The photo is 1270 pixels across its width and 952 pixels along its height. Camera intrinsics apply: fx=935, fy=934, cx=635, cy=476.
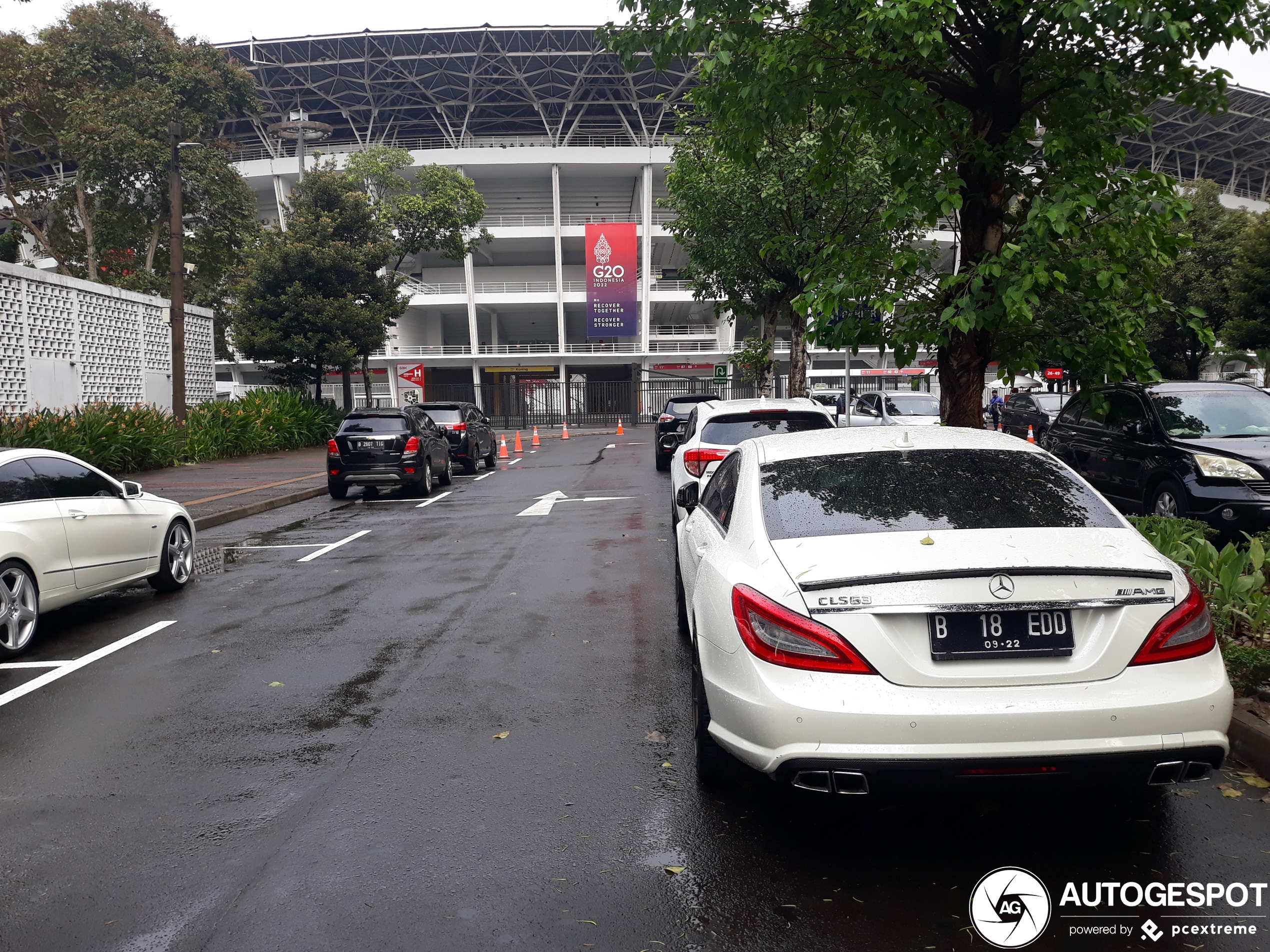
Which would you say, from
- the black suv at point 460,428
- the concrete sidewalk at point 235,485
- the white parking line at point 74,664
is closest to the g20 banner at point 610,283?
the concrete sidewalk at point 235,485

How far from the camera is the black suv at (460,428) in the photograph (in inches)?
836

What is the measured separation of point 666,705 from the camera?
5281 mm

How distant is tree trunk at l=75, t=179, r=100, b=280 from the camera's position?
35156 mm

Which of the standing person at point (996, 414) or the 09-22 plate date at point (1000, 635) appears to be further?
the standing person at point (996, 414)

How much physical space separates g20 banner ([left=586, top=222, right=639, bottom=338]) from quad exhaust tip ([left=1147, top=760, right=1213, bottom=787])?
39.8 metres

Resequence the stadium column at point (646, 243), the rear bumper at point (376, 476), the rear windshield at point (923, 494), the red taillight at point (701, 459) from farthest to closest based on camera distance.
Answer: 1. the stadium column at point (646, 243)
2. the rear bumper at point (376, 476)
3. the red taillight at point (701, 459)
4. the rear windshield at point (923, 494)

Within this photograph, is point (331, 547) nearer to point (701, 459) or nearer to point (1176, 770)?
point (701, 459)

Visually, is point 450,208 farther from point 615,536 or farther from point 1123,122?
point 1123,122

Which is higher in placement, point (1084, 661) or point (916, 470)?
point (916, 470)

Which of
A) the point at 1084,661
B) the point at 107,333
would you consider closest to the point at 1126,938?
the point at 1084,661

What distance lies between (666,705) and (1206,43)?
6.03 m

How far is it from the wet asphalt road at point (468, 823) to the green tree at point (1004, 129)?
136 inches

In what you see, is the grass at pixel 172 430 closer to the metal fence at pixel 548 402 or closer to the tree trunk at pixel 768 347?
the tree trunk at pixel 768 347

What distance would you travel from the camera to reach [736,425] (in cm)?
1054
